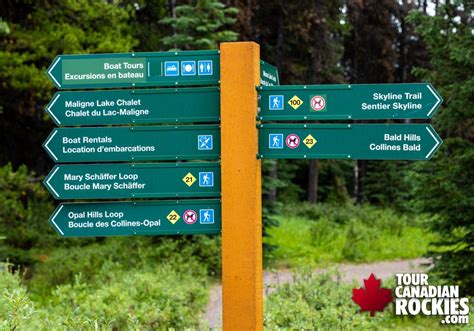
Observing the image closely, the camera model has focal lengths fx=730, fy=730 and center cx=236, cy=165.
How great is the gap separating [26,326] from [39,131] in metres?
14.8

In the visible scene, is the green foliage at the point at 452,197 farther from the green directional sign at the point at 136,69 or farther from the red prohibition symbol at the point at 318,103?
the green directional sign at the point at 136,69

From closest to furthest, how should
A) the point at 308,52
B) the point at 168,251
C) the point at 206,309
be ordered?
the point at 206,309 < the point at 168,251 < the point at 308,52

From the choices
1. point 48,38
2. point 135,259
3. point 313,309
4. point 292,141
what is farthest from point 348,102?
point 48,38

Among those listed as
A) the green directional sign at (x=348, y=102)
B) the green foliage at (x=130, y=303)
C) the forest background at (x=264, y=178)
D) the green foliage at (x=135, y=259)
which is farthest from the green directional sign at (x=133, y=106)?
the green foliage at (x=135, y=259)

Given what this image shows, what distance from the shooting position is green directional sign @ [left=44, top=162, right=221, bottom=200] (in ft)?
18.9

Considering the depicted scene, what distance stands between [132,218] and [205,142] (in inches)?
32.8

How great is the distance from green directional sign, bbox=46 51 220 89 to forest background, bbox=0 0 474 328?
5.88 ft

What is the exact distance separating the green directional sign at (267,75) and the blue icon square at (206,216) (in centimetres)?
110

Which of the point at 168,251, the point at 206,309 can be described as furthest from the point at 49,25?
the point at 206,309

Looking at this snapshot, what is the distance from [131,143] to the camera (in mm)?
5840

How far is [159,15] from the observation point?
1052 inches

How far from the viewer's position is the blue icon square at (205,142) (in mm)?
5715

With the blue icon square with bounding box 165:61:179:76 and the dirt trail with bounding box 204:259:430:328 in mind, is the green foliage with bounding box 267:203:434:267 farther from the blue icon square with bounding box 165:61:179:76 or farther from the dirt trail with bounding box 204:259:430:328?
the blue icon square with bounding box 165:61:179:76

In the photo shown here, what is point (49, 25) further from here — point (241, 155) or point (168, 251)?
point (241, 155)
